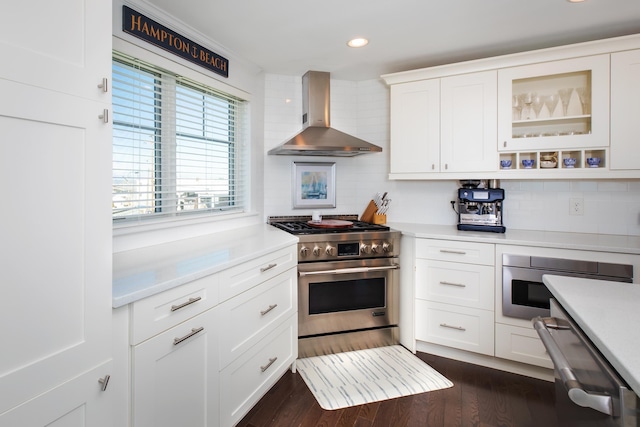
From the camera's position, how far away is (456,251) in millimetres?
2568

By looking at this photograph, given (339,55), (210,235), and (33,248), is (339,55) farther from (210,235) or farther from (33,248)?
(33,248)

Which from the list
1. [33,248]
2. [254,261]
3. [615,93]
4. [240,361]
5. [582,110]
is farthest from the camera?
[582,110]

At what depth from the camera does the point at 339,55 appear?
2.79m

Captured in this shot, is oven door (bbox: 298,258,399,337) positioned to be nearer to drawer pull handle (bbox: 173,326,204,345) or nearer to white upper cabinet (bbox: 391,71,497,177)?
white upper cabinet (bbox: 391,71,497,177)

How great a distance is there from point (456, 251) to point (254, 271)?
1.55 metres

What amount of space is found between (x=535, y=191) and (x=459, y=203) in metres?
0.60

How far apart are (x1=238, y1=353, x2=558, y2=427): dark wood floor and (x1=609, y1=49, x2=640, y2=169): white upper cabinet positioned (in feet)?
5.39

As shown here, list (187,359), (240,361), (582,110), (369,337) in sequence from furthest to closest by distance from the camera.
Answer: (369,337)
(582,110)
(240,361)
(187,359)

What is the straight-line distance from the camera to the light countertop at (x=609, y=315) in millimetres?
703

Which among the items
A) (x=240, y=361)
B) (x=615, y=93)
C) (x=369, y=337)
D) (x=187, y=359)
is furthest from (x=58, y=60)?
(x=615, y=93)

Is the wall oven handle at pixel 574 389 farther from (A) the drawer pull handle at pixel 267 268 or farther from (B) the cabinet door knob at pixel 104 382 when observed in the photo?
(A) the drawer pull handle at pixel 267 268

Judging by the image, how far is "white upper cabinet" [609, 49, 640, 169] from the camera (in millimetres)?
2273

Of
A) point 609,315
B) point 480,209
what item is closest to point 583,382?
point 609,315

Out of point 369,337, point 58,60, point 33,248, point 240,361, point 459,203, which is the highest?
point 58,60
